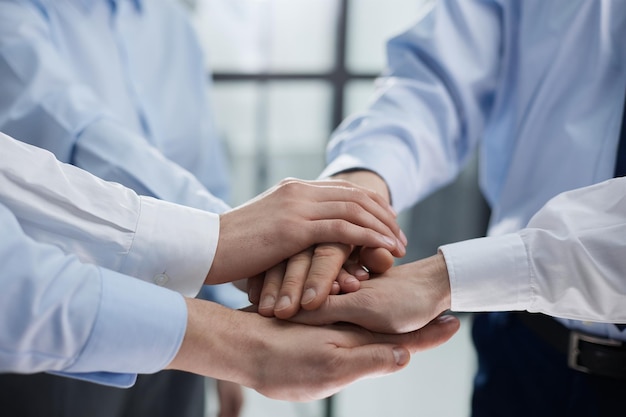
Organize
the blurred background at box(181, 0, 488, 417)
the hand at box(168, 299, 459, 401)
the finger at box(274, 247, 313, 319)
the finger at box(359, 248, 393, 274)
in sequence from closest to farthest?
the hand at box(168, 299, 459, 401) < the finger at box(274, 247, 313, 319) < the finger at box(359, 248, 393, 274) < the blurred background at box(181, 0, 488, 417)

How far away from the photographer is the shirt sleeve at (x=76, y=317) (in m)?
0.75

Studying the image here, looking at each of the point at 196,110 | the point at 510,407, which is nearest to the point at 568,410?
the point at 510,407

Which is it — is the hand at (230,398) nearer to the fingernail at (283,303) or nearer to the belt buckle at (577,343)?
the fingernail at (283,303)

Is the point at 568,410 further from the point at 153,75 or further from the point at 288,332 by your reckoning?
the point at 153,75

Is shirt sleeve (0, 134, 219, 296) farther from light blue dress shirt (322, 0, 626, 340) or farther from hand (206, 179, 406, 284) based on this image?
light blue dress shirt (322, 0, 626, 340)

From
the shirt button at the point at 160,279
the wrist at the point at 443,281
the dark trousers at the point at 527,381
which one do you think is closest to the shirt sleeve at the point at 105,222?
the shirt button at the point at 160,279

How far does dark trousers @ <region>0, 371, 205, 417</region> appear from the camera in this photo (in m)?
1.53

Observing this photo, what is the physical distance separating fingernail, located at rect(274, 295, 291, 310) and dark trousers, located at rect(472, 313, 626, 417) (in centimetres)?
44

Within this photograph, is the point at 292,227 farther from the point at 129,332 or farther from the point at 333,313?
the point at 129,332

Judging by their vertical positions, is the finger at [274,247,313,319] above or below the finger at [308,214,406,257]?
below

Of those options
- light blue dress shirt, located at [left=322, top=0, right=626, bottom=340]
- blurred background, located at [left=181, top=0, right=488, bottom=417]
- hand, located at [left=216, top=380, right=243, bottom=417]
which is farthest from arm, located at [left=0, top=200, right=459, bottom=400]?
blurred background, located at [left=181, top=0, right=488, bottom=417]

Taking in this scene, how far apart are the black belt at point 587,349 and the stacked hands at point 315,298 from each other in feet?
0.71

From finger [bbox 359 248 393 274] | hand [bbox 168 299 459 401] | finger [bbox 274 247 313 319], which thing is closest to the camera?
hand [bbox 168 299 459 401]

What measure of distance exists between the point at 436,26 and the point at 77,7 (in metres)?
0.83
